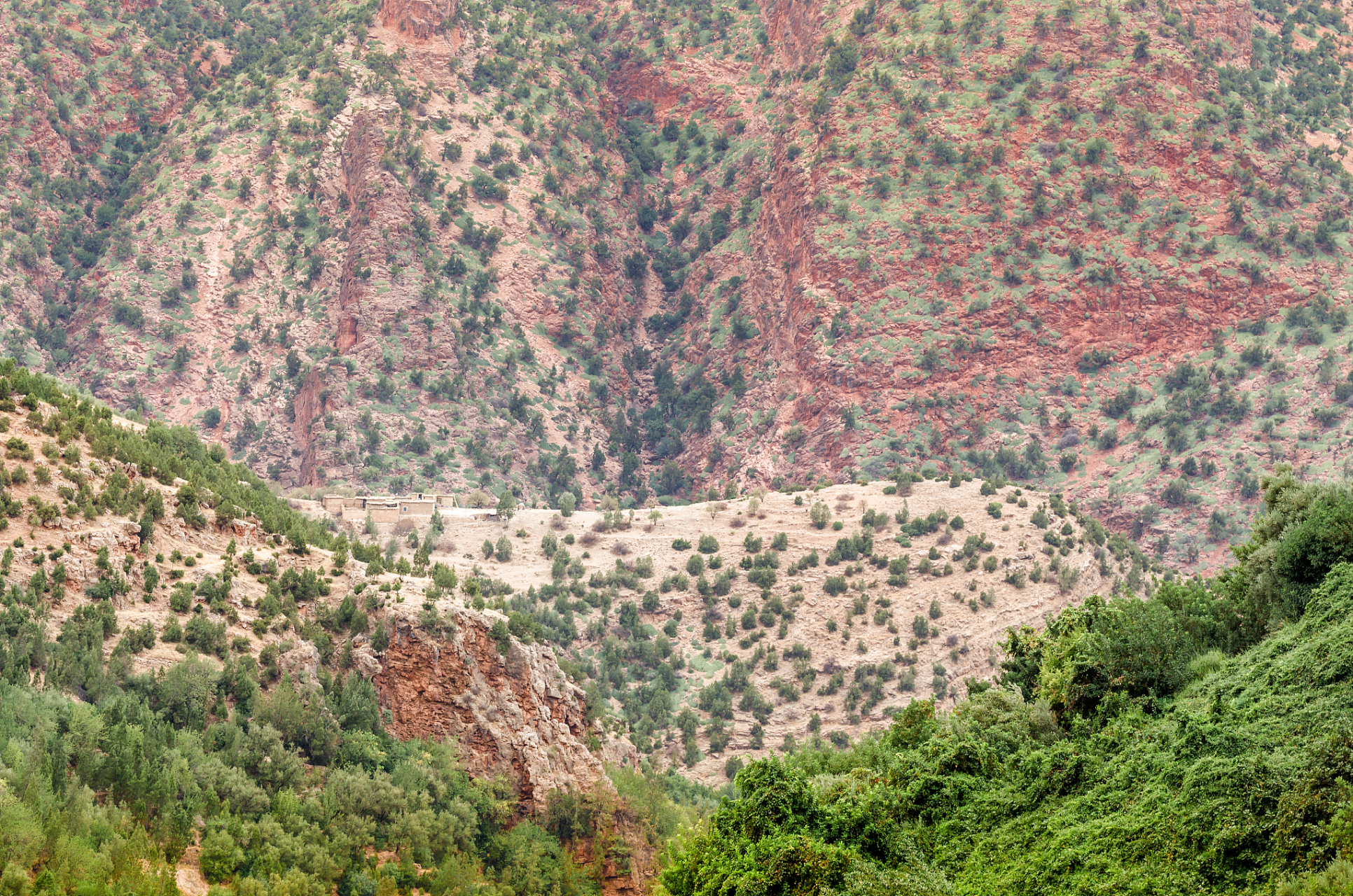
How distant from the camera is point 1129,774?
899 inches

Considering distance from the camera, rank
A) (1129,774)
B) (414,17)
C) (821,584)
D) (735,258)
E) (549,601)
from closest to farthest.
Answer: (1129,774)
(549,601)
(821,584)
(735,258)
(414,17)

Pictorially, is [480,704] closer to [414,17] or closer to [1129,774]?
[1129,774]

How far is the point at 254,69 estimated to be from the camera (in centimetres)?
10725

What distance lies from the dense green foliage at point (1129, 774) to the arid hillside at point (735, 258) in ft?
168

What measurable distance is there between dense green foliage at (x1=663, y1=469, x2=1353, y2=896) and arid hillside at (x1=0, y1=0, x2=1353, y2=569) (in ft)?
168

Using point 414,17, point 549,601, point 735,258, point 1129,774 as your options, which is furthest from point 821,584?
point 414,17

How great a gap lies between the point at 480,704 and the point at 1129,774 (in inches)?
781

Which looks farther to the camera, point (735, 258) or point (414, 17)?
point (414, 17)

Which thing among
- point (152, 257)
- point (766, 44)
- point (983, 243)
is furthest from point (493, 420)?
point (766, 44)

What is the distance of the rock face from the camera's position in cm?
3722

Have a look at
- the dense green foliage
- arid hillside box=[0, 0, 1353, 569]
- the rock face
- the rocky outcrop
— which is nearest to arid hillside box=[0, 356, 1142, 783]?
the rock face

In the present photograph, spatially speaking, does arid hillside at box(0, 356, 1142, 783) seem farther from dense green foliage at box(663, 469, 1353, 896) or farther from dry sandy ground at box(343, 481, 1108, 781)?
dense green foliage at box(663, 469, 1353, 896)

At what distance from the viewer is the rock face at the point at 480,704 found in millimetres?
37219

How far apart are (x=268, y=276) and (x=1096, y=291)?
183ft
